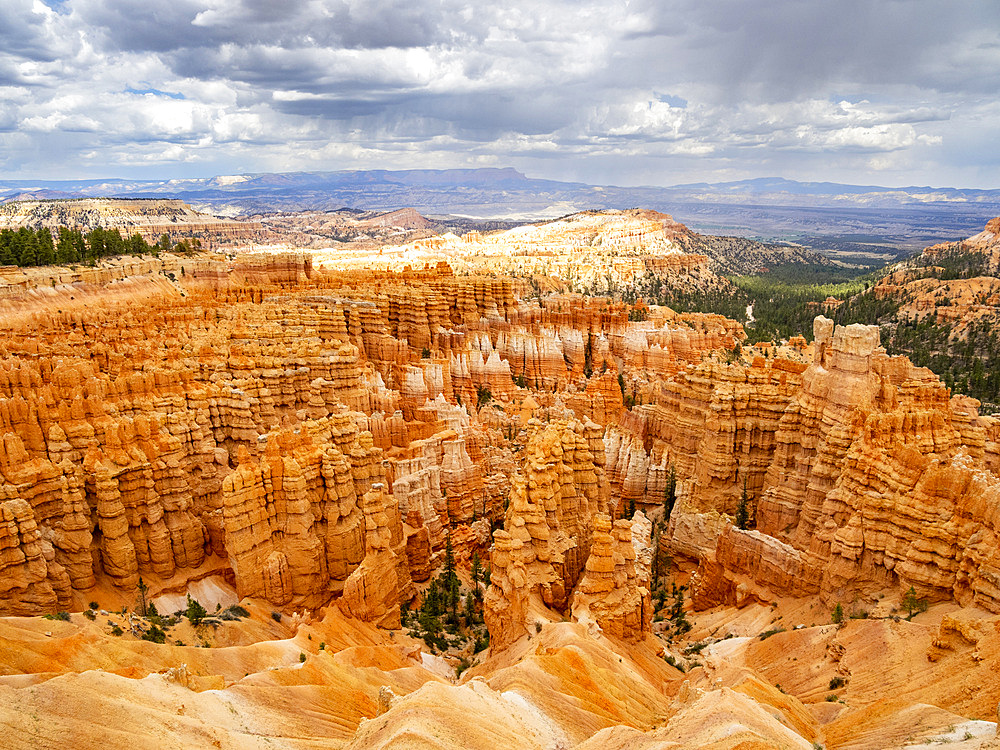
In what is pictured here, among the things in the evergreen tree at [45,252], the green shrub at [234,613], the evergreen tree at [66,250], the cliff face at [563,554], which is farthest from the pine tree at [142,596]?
the evergreen tree at [66,250]

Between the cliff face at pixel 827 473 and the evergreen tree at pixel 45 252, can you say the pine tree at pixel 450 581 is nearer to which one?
the cliff face at pixel 827 473

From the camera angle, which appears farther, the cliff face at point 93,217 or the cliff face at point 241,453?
the cliff face at point 93,217

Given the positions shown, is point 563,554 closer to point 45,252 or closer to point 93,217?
point 45,252

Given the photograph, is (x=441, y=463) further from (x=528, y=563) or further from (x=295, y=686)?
(x=295, y=686)

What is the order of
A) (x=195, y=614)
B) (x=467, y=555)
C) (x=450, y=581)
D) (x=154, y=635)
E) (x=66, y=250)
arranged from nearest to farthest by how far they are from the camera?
(x=154, y=635) < (x=195, y=614) < (x=450, y=581) < (x=467, y=555) < (x=66, y=250)

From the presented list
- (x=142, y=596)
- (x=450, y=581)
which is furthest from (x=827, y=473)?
(x=142, y=596)

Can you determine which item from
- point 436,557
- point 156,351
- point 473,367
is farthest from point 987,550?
point 473,367

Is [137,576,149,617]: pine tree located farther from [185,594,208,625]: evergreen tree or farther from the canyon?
[185,594,208,625]: evergreen tree

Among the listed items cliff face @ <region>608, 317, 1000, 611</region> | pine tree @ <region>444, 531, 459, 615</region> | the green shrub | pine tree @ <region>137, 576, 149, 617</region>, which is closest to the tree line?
pine tree @ <region>137, 576, 149, 617</region>

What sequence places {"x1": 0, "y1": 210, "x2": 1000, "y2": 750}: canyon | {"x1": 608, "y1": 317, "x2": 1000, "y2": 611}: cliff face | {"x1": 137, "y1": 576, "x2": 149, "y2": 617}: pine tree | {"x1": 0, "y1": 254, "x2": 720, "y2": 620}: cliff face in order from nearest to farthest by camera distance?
{"x1": 0, "y1": 210, "x2": 1000, "y2": 750}: canyon, {"x1": 608, "y1": 317, "x2": 1000, "y2": 611}: cliff face, {"x1": 137, "y1": 576, "x2": 149, "y2": 617}: pine tree, {"x1": 0, "y1": 254, "x2": 720, "y2": 620}: cliff face
